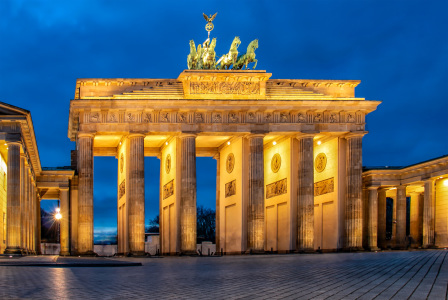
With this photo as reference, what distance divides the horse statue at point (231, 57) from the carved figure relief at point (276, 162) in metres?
10.2

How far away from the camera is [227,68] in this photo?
59094 mm

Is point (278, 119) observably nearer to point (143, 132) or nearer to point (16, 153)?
point (143, 132)

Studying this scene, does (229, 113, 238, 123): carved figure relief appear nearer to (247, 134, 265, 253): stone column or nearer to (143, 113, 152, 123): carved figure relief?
(247, 134, 265, 253): stone column

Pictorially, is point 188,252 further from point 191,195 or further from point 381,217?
point 381,217

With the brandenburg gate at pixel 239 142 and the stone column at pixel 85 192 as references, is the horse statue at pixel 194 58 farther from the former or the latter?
the stone column at pixel 85 192

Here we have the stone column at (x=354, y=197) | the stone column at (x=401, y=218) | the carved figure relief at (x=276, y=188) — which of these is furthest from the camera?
the stone column at (x=401, y=218)

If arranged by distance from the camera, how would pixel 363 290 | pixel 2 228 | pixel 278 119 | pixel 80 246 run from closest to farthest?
pixel 363 290 < pixel 2 228 < pixel 80 246 < pixel 278 119

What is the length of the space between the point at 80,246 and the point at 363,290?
41.8 metres

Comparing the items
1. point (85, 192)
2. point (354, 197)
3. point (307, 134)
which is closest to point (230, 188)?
point (307, 134)

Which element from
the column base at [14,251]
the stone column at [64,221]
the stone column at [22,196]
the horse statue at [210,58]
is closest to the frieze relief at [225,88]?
the horse statue at [210,58]

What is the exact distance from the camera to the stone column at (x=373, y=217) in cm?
6088

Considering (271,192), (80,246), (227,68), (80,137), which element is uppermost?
(227,68)

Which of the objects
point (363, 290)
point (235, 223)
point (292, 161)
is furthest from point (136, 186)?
point (363, 290)

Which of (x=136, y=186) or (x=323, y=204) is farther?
(x=323, y=204)
